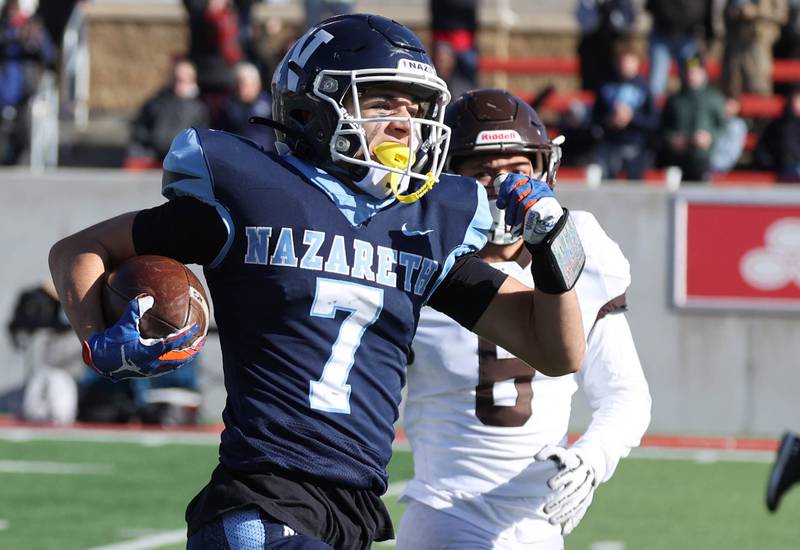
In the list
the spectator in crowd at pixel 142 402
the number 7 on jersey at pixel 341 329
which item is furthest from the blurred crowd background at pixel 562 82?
the number 7 on jersey at pixel 341 329

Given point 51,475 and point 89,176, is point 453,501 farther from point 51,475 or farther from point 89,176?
point 89,176

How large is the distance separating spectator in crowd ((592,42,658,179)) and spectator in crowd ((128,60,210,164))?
3168 mm

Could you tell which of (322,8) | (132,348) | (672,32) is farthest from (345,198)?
(672,32)

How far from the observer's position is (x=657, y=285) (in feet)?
37.1

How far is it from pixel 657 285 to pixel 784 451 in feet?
12.8

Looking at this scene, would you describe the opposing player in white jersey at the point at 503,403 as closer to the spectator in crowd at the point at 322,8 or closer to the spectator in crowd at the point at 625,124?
the spectator in crowd at the point at 322,8

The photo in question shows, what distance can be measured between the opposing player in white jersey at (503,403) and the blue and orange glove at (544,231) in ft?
2.50

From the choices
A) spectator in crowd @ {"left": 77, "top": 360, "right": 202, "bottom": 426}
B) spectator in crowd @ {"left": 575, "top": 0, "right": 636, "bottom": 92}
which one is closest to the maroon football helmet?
spectator in crowd @ {"left": 77, "top": 360, "right": 202, "bottom": 426}

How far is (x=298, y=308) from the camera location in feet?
10.5

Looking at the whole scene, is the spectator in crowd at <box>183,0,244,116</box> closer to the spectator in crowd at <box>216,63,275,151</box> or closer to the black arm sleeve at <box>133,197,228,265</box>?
the spectator in crowd at <box>216,63,275,151</box>

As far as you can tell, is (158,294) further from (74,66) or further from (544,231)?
(74,66)

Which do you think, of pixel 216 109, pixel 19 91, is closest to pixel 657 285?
pixel 216 109

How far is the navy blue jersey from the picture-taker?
315 centimetres

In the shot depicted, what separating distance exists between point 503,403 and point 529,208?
1086mm
